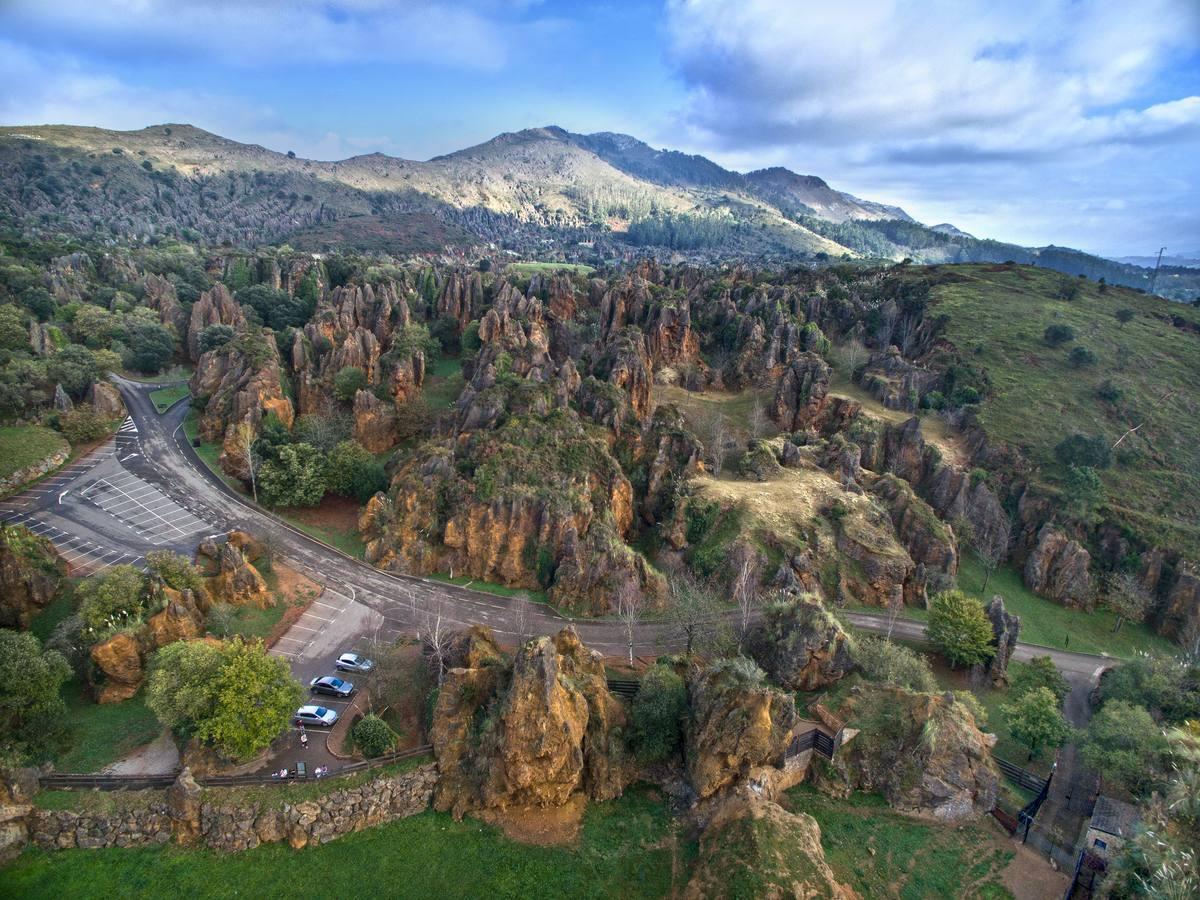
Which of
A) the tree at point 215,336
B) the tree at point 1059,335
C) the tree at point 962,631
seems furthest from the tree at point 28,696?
the tree at point 1059,335

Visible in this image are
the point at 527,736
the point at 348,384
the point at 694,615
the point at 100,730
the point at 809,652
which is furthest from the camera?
the point at 348,384

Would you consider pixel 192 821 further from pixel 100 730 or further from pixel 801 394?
pixel 801 394

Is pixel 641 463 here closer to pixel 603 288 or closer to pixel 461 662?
pixel 461 662

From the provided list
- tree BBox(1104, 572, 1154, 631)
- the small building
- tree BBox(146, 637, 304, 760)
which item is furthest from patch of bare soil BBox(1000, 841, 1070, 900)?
tree BBox(146, 637, 304, 760)

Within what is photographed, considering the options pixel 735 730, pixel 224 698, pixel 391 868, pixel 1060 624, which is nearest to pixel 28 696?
pixel 224 698

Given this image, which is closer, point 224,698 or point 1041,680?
point 224,698

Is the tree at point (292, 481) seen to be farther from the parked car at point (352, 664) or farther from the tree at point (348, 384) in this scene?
the parked car at point (352, 664)
